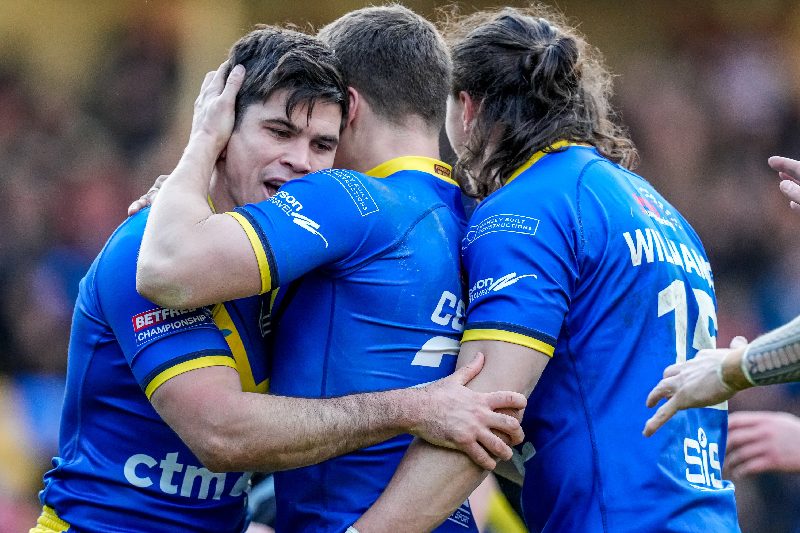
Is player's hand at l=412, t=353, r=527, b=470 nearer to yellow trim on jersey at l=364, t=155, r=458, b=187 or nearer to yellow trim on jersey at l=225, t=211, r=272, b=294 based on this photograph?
yellow trim on jersey at l=225, t=211, r=272, b=294

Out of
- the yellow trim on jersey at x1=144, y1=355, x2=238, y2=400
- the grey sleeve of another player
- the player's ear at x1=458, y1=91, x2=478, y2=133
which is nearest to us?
the grey sleeve of another player

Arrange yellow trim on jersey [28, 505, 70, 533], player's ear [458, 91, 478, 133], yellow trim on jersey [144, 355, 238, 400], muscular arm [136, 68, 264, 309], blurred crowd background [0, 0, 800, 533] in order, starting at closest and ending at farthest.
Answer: muscular arm [136, 68, 264, 309] → yellow trim on jersey [144, 355, 238, 400] → yellow trim on jersey [28, 505, 70, 533] → player's ear [458, 91, 478, 133] → blurred crowd background [0, 0, 800, 533]

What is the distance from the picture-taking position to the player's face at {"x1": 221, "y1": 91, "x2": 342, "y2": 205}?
412 cm

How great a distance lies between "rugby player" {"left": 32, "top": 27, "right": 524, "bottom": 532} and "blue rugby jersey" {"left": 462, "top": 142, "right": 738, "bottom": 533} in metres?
0.31

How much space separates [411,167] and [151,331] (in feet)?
3.73

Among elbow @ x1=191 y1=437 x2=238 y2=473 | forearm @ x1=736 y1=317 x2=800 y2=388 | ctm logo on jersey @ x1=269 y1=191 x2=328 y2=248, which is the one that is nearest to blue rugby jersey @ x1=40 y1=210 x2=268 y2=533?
elbow @ x1=191 y1=437 x2=238 y2=473

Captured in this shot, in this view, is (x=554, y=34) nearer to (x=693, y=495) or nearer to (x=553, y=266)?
(x=553, y=266)

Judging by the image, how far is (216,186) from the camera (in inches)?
167

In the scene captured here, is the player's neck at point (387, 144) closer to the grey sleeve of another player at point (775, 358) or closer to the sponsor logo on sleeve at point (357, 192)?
the sponsor logo on sleeve at point (357, 192)

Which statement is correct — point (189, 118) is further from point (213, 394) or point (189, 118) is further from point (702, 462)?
point (702, 462)

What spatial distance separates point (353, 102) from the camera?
14.1ft

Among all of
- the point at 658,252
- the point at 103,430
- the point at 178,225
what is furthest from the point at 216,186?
the point at 658,252

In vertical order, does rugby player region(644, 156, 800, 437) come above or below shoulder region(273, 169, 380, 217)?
below

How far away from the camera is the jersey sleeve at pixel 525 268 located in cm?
366
